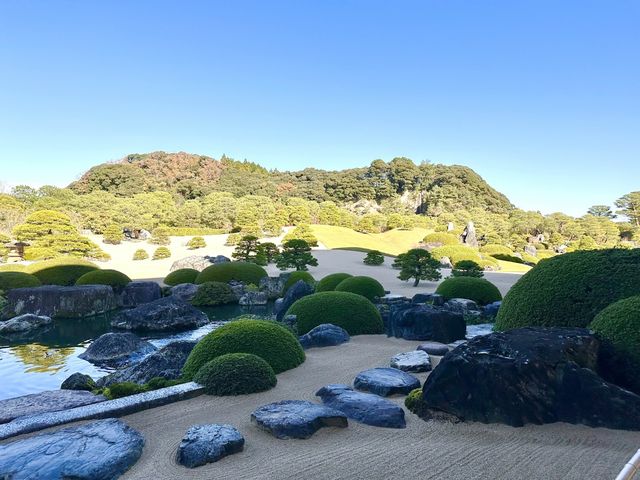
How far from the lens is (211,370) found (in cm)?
500

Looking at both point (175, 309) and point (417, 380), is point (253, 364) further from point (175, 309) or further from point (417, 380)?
point (175, 309)

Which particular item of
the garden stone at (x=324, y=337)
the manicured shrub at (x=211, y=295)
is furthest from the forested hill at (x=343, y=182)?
the garden stone at (x=324, y=337)

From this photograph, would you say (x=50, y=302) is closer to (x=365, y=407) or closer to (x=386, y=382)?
(x=386, y=382)

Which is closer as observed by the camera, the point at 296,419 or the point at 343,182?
the point at 296,419

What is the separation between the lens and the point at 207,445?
3332 millimetres

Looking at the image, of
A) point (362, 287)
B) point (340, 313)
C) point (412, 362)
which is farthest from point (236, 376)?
point (362, 287)

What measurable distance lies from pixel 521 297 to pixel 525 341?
1623 millimetres

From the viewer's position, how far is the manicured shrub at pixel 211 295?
48.2 feet

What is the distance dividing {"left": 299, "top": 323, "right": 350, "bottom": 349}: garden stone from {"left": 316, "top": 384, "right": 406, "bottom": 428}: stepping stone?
2747mm

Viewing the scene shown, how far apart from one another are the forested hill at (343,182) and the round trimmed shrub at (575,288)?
48.6 metres

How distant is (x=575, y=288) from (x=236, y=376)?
156 inches

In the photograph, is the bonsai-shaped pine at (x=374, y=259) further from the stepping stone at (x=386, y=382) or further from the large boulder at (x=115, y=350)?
the stepping stone at (x=386, y=382)

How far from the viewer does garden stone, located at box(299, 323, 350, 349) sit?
7398 mm

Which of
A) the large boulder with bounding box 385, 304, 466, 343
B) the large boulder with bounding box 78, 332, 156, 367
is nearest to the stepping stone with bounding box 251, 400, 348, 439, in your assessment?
the large boulder with bounding box 385, 304, 466, 343
